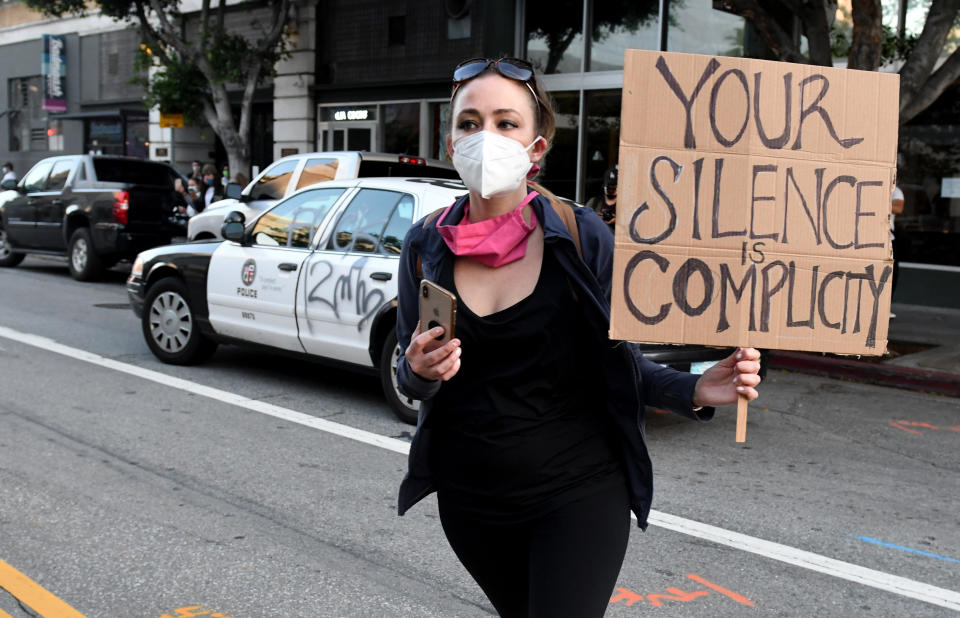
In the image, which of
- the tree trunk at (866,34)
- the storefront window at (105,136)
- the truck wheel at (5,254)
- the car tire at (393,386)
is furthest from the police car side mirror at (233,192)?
the storefront window at (105,136)

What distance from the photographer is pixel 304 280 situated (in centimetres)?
777

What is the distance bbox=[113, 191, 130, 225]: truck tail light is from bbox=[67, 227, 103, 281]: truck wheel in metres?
0.69

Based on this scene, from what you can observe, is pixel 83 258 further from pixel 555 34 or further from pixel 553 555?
pixel 553 555

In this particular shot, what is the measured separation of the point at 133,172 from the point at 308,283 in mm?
10145

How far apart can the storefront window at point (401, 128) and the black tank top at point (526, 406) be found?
1860 cm

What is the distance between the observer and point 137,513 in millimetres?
5066

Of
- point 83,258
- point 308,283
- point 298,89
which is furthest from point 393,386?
point 298,89

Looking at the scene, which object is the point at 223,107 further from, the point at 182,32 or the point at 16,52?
the point at 16,52

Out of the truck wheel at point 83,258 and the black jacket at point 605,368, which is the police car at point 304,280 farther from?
the truck wheel at point 83,258

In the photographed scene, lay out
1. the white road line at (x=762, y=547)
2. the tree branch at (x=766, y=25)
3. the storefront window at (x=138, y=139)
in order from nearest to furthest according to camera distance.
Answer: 1. the white road line at (x=762, y=547)
2. the tree branch at (x=766, y=25)
3. the storefront window at (x=138, y=139)

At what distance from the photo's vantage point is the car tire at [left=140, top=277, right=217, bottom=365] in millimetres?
8867

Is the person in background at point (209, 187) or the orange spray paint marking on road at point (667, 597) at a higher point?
the person in background at point (209, 187)

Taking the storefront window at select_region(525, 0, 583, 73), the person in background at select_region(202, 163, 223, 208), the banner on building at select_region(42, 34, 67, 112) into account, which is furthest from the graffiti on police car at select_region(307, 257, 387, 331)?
the banner on building at select_region(42, 34, 67, 112)

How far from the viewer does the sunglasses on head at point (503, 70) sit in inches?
93.2
